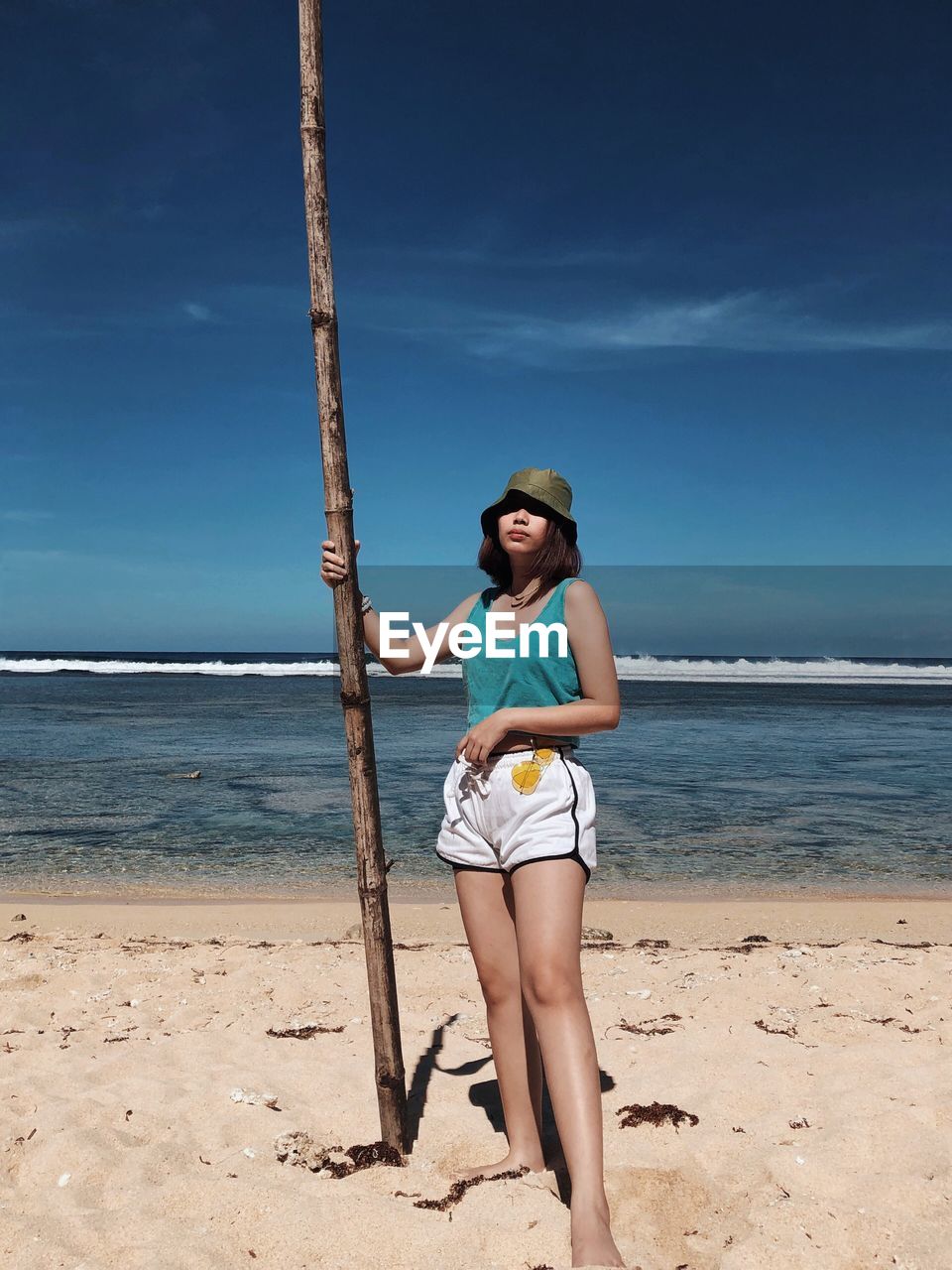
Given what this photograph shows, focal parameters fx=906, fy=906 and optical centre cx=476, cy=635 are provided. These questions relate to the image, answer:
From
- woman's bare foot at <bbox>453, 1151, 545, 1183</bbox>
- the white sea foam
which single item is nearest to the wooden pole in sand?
woman's bare foot at <bbox>453, 1151, 545, 1183</bbox>

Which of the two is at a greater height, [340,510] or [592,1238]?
[340,510]

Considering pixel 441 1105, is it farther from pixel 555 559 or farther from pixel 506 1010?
pixel 555 559

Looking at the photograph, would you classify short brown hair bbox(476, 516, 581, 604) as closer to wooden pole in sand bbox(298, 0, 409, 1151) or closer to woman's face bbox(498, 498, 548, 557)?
woman's face bbox(498, 498, 548, 557)

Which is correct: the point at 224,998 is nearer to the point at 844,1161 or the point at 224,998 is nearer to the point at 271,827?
the point at 844,1161

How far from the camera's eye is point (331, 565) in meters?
3.30

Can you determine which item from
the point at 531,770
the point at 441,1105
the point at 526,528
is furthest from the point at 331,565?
the point at 441,1105

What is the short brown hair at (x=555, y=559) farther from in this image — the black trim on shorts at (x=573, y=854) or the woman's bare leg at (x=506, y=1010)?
the woman's bare leg at (x=506, y=1010)

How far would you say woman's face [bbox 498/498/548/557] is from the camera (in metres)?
3.17

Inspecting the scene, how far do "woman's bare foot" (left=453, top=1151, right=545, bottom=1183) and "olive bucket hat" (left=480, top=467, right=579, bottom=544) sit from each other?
223 cm

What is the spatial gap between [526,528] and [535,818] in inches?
39.1

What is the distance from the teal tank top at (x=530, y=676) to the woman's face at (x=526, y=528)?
0.17 m

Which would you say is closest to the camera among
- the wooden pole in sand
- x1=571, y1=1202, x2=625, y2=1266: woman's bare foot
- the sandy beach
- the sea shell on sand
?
x1=571, y1=1202, x2=625, y2=1266: woman's bare foot

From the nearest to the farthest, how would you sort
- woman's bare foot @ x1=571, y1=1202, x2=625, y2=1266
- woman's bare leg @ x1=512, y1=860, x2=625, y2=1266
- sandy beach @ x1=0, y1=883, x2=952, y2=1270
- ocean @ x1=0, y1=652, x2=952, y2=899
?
woman's bare foot @ x1=571, y1=1202, x2=625, y2=1266 < woman's bare leg @ x1=512, y1=860, x2=625, y2=1266 < sandy beach @ x1=0, y1=883, x2=952, y2=1270 < ocean @ x1=0, y1=652, x2=952, y2=899

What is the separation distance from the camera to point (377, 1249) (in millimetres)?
2826
